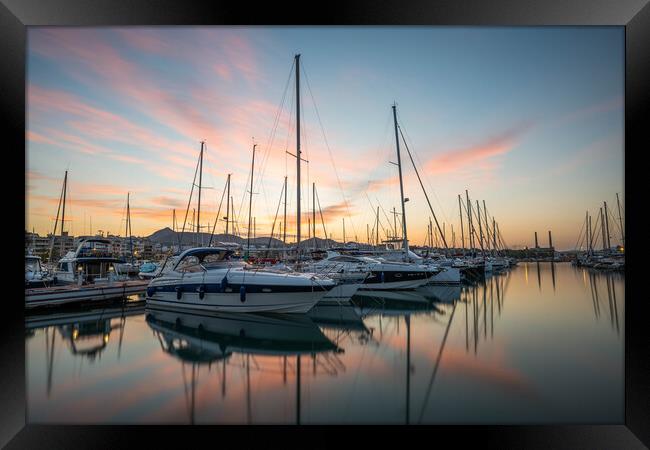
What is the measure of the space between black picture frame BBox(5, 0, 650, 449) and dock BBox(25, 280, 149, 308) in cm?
737

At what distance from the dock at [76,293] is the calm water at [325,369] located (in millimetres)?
807

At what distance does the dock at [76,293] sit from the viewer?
30.0 ft

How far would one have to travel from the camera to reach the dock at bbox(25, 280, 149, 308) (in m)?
9.16

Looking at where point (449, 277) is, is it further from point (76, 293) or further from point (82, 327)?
point (76, 293)

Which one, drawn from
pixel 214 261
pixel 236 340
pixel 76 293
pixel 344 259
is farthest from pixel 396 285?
pixel 76 293

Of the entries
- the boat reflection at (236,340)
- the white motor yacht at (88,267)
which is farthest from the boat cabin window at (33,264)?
the boat reflection at (236,340)

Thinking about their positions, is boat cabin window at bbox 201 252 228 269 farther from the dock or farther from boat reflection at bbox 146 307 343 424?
the dock

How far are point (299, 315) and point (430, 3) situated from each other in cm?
729

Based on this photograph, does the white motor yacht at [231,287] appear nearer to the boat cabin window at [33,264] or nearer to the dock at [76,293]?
the dock at [76,293]

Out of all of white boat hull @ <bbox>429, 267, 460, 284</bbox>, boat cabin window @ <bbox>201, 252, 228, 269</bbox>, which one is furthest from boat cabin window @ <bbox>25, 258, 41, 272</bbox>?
white boat hull @ <bbox>429, 267, 460, 284</bbox>

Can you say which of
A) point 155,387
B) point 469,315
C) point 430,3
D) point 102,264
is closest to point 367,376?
point 155,387

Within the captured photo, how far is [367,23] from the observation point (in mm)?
2760

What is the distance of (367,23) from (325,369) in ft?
13.4

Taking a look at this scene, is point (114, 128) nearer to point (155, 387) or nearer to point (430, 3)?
point (155, 387)
